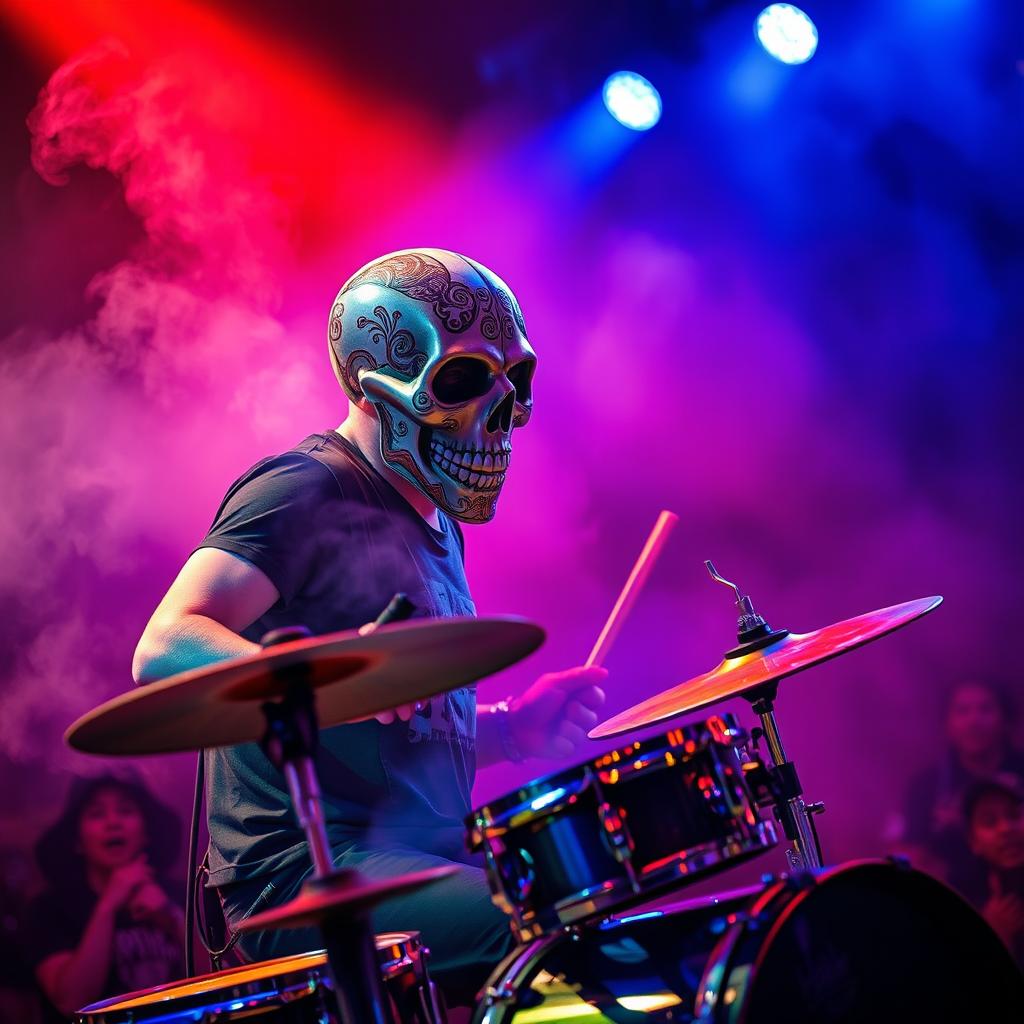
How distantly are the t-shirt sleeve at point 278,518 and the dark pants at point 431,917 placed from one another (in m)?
0.43

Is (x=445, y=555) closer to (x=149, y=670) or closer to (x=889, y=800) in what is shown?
(x=149, y=670)

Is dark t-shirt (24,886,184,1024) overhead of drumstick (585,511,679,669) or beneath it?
beneath

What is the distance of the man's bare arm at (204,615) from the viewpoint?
4.64 feet

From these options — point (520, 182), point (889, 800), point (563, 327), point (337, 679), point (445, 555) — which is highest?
point (520, 182)

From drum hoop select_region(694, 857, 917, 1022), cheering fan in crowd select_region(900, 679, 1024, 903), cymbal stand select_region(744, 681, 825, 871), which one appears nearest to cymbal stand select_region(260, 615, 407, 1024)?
drum hoop select_region(694, 857, 917, 1022)

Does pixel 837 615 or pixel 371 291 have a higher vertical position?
pixel 371 291

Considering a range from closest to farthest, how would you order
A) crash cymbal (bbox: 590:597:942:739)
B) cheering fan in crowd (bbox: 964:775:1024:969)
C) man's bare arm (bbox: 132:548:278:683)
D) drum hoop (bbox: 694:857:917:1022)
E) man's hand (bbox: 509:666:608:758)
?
drum hoop (bbox: 694:857:917:1022) → man's bare arm (bbox: 132:548:278:683) → crash cymbal (bbox: 590:597:942:739) → man's hand (bbox: 509:666:608:758) → cheering fan in crowd (bbox: 964:775:1024:969)

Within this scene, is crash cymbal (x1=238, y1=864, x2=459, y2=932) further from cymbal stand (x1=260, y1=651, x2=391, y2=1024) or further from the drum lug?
the drum lug

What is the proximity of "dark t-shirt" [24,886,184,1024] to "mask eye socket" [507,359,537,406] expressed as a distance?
5.82 ft

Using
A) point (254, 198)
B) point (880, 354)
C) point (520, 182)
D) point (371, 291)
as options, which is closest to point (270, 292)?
point (254, 198)

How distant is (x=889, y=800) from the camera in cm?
370

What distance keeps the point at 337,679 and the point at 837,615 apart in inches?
114

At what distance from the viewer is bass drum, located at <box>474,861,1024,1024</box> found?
1168mm

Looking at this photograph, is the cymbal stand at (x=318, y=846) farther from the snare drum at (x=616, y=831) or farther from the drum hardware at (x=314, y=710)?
the snare drum at (x=616, y=831)
